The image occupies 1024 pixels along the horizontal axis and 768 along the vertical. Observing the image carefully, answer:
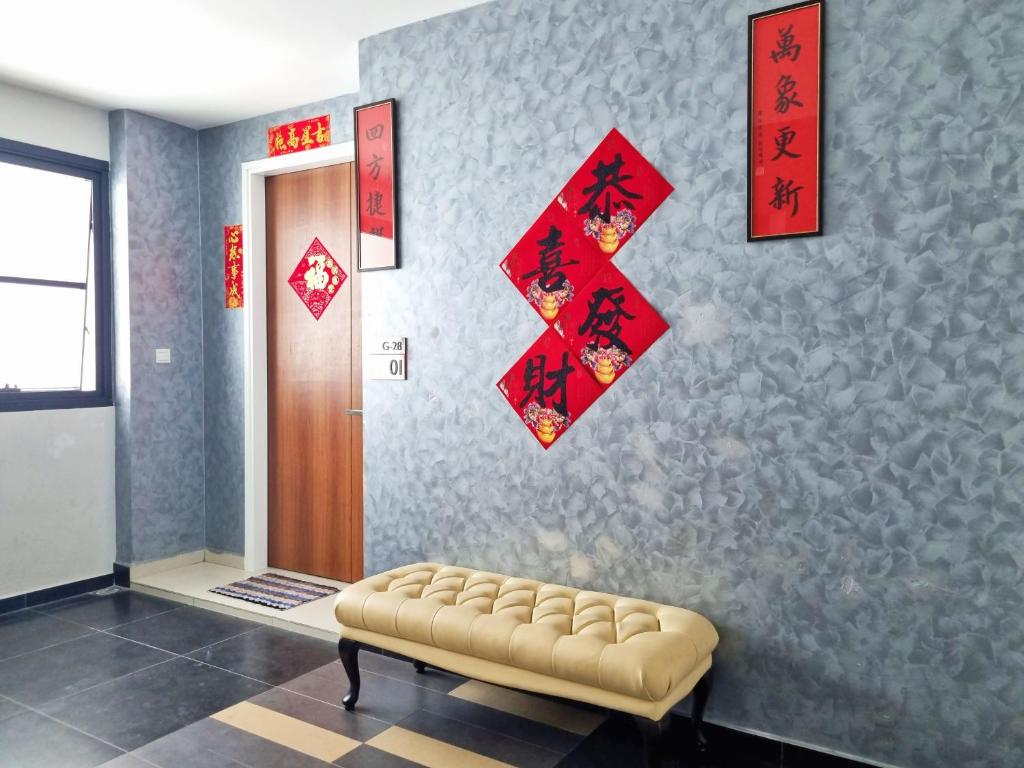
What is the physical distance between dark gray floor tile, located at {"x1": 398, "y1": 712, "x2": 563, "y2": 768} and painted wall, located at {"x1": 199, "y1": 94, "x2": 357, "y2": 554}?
230 centimetres

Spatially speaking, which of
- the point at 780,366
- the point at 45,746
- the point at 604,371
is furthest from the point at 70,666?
the point at 780,366

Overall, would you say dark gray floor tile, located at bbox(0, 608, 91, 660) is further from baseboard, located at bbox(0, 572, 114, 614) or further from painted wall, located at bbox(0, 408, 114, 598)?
painted wall, located at bbox(0, 408, 114, 598)

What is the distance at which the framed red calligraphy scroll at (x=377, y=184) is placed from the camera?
3307 mm

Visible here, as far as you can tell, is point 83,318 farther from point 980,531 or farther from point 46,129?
point 980,531

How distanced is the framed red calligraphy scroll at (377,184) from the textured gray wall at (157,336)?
5.67 ft

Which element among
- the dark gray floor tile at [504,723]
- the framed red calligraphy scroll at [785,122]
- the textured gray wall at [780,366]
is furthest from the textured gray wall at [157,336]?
the framed red calligraphy scroll at [785,122]

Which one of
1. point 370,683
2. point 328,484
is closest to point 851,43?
point 370,683

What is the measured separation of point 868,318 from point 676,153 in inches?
33.5

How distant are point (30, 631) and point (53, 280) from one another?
6.08 feet

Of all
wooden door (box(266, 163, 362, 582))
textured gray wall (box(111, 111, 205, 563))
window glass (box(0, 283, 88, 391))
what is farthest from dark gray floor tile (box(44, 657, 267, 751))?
window glass (box(0, 283, 88, 391))

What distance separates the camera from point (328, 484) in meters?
4.30

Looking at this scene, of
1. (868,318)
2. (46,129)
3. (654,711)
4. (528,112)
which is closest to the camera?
(654,711)

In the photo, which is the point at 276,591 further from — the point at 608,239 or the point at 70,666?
the point at 608,239

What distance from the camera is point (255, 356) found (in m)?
4.47
